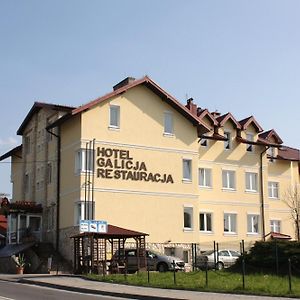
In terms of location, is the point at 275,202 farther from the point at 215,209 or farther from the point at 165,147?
the point at 165,147

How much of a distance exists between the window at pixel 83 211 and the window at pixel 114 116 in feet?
20.2

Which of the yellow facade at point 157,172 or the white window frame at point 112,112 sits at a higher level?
the white window frame at point 112,112

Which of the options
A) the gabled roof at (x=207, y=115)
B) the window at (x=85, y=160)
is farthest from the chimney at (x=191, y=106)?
the window at (x=85, y=160)

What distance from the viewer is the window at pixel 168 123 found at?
43.9 meters

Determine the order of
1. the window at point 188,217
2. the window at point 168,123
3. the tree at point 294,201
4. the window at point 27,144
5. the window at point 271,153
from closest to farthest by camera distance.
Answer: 1. the window at point 188,217
2. the window at point 168,123
3. the window at point 27,144
4. the tree at point 294,201
5. the window at point 271,153

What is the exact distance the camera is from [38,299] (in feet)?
60.7

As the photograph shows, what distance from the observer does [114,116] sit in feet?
136

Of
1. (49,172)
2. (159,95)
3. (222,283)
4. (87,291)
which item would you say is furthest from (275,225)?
(87,291)

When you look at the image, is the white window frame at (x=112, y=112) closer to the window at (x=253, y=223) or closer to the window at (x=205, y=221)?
the window at (x=205, y=221)

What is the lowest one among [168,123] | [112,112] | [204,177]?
[204,177]

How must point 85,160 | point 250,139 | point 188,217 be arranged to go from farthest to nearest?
1. point 250,139
2. point 188,217
3. point 85,160

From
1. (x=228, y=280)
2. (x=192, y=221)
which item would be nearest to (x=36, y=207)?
(x=192, y=221)

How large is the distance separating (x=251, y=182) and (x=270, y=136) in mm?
5331

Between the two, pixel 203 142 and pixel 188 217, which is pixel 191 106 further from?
pixel 188 217
